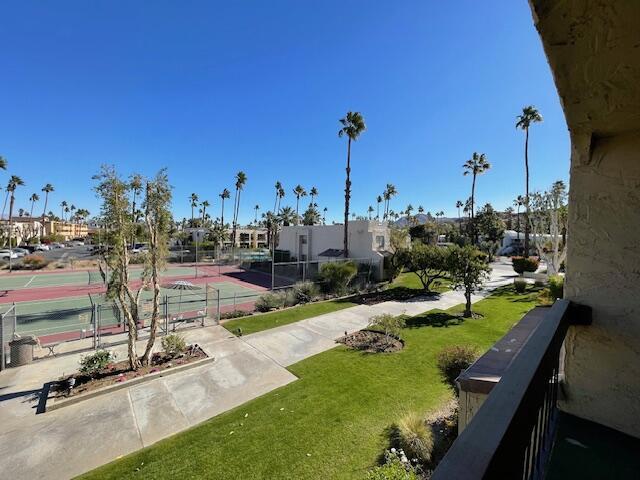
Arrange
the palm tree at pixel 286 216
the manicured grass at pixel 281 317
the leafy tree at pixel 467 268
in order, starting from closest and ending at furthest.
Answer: the manicured grass at pixel 281 317
the leafy tree at pixel 467 268
the palm tree at pixel 286 216

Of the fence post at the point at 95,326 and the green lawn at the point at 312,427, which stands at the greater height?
the fence post at the point at 95,326

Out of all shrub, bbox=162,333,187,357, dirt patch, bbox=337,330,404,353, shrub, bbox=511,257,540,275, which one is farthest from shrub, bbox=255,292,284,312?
shrub, bbox=511,257,540,275

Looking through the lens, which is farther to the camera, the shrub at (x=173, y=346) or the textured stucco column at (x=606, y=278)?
the shrub at (x=173, y=346)

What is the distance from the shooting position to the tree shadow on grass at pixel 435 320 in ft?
42.8

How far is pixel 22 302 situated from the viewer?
1792cm

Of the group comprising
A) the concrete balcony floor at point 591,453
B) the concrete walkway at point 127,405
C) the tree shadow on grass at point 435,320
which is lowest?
the concrete walkway at point 127,405

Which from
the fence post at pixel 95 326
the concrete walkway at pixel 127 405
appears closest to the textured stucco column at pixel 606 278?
the concrete walkway at pixel 127 405

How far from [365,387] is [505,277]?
24408 mm

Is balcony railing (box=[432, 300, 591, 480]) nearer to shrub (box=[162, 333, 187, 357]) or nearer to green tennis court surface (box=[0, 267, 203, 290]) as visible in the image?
shrub (box=[162, 333, 187, 357])

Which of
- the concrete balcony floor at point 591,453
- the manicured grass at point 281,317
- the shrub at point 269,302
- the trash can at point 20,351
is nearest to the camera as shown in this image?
the concrete balcony floor at point 591,453

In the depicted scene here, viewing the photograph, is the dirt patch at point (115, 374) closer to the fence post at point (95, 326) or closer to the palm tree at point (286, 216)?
the fence post at point (95, 326)

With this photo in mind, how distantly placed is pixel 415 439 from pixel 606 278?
14.7 ft

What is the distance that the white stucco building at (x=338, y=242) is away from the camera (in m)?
26.5

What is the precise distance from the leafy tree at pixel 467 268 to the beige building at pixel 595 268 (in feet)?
42.5
